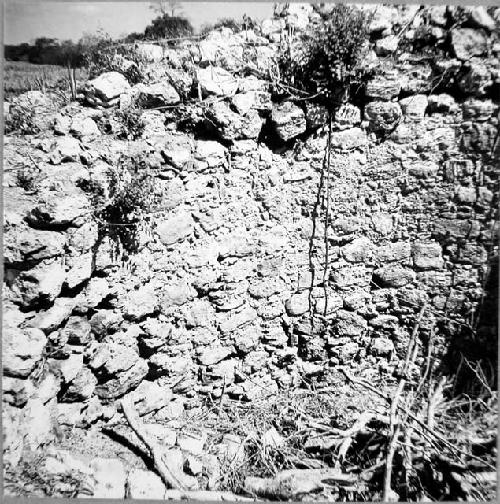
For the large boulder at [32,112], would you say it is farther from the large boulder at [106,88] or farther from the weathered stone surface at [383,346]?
the weathered stone surface at [383,346]

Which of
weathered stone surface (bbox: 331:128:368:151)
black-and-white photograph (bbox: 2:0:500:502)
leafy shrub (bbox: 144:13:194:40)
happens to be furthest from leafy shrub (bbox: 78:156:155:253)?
weathered stone surface (bbox: 331:128:368:151)

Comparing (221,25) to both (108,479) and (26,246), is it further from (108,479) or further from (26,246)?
(108,479)

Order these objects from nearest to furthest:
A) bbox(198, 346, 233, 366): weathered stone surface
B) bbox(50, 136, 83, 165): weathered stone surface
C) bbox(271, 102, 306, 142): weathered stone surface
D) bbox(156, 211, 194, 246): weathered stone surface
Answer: bbox(50, 136, 83, 165): weathered stone surface, bbox(156, 211, 194, 246): weathered stone surface, bbox(271, 102, 306, 142): weathered stone surface, bbox(198, 346, 233, 366): weathered stone surface

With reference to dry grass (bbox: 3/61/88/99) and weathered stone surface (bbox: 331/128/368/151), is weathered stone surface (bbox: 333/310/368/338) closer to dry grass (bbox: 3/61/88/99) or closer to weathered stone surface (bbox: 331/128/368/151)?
weathered stone surface (bbox: 331/128/368/151)

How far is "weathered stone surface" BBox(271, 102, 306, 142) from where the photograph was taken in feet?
9.68

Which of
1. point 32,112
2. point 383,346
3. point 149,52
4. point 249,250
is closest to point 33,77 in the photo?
point 32,112

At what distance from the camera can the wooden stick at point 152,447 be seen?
2664 millimetres

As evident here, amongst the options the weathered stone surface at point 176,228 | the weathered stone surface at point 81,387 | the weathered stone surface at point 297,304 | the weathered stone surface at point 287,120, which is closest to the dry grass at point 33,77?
the weathered stone surface at point 176,228

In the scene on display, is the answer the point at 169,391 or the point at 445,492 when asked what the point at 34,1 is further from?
the point at 445,492

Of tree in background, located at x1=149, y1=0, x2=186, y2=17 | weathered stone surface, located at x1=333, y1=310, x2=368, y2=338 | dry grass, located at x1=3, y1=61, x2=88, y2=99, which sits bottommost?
weathered stone surface, located at x1=333, y1=310, x2=368, y2=338

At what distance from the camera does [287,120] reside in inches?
116

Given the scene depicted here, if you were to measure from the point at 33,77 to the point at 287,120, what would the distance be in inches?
74.2

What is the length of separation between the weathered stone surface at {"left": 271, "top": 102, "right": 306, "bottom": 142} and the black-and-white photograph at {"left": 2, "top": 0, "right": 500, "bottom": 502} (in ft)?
0.06

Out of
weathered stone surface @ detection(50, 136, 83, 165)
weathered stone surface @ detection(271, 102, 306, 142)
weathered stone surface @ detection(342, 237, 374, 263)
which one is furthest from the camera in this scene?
weathered stone surface @ detection(342, 237, 374, 263)
